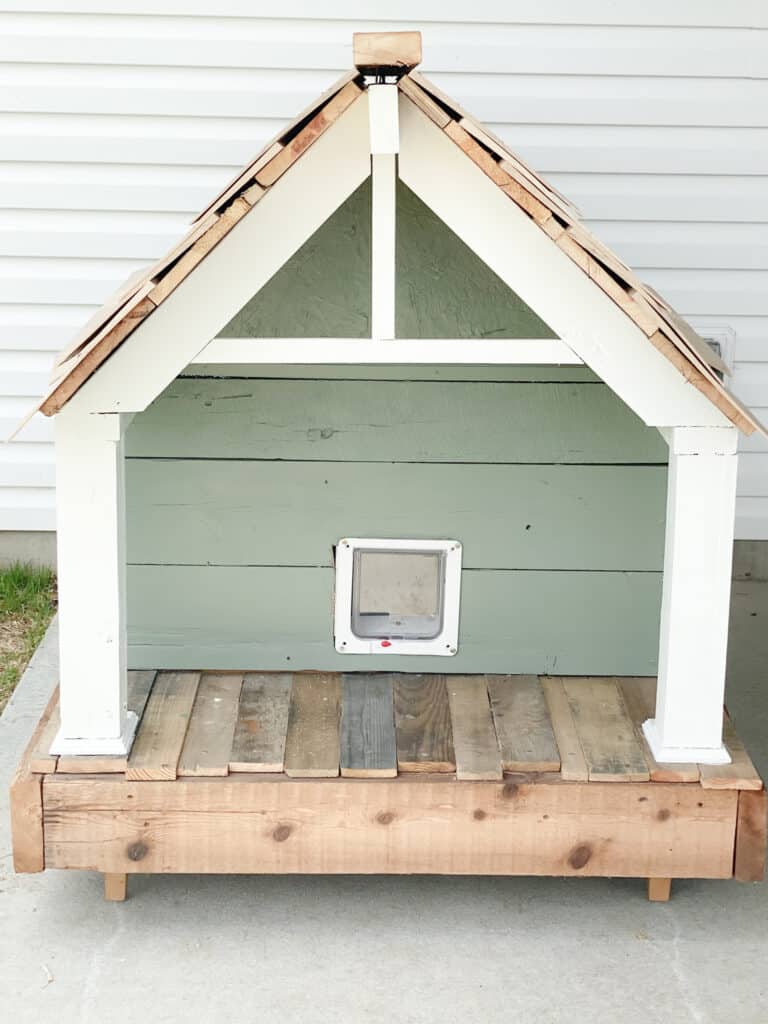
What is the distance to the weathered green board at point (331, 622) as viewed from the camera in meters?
3.47

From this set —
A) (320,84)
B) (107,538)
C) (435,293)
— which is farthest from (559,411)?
(320,84)

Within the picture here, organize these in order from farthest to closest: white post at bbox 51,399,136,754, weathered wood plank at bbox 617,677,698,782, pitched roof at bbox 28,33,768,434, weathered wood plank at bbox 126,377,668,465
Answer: weathered wood plank at bbox 126,377,668,465 < weathered wood plank at bbox 617,677,698,782 < white post at bbox 51,399,136,754 < pitched roof at bbox 28,33,768,434

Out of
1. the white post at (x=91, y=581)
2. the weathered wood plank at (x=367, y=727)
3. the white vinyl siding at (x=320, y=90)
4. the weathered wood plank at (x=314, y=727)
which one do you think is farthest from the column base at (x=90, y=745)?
the white vinyl siding at (x=320, y=90)

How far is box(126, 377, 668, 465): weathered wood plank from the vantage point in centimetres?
335

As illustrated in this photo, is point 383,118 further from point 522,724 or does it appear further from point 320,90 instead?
point 320,90

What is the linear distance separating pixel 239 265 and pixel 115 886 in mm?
1462

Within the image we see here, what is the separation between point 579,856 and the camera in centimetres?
296

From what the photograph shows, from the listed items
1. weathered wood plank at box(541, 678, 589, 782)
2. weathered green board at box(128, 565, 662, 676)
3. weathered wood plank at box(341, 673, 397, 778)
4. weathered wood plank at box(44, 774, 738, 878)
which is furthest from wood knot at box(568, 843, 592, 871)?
weathered green board at box(128, 565, 662, 676)

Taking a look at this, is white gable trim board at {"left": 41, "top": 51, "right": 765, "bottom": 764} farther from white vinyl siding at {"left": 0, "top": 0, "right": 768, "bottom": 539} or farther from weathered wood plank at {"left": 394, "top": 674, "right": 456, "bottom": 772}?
white vinyl siding at {"left": 0, "top": 0, "right": 768, "bottom": 539}

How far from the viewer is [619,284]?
2.67 m

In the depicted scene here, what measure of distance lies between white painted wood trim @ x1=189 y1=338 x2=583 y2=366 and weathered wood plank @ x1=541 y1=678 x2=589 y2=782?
908 mm

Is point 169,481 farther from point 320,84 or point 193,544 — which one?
point 320,84

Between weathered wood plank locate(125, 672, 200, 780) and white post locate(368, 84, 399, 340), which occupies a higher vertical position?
white post locate(368, 84, 399, 340)

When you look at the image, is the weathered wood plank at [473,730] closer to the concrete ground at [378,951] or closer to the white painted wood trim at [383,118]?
the concrete ground at [378,951]
